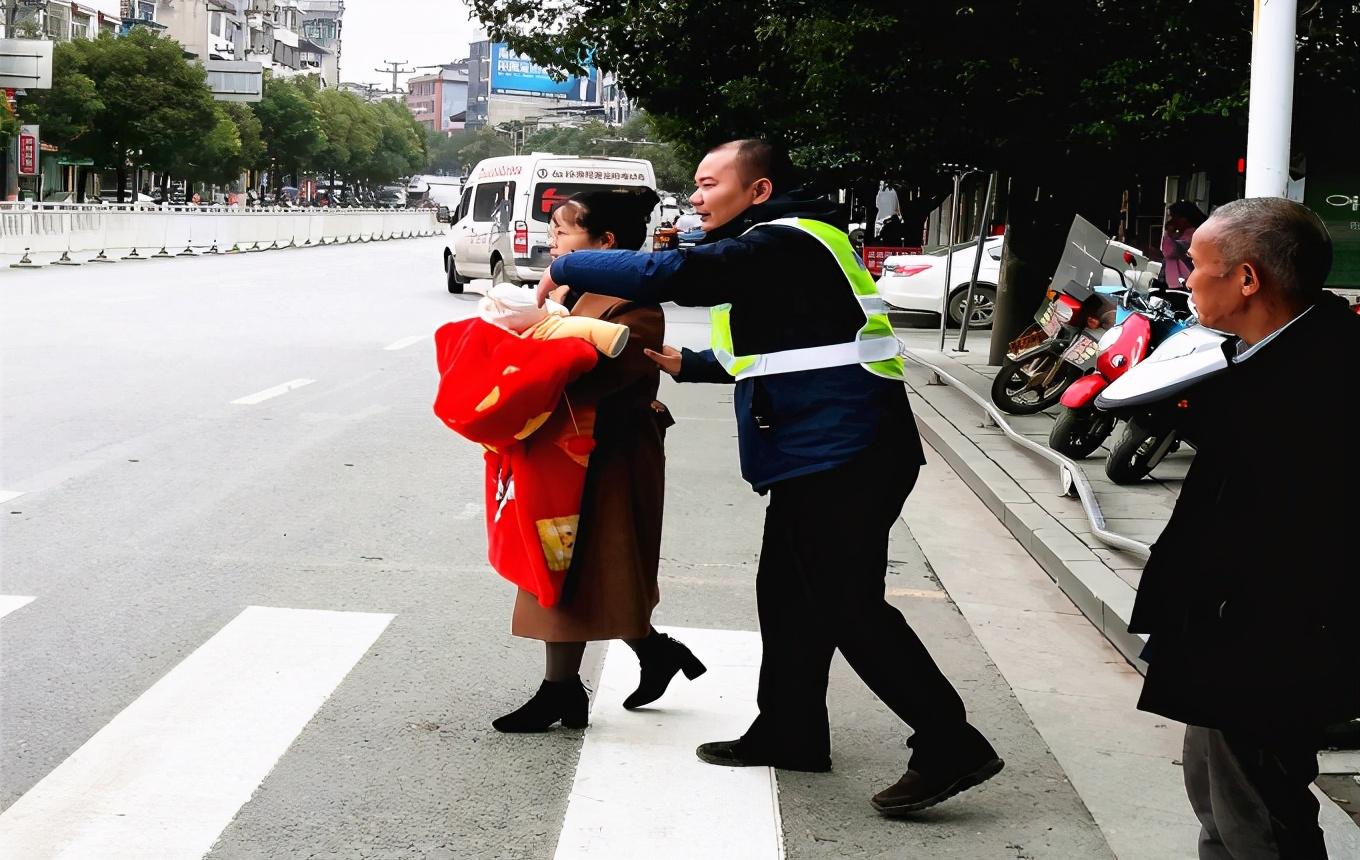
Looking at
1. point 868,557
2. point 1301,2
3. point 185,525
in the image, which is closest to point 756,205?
point 868,557

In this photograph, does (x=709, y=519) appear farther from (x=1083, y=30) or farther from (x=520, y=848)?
(x=1083, y=30)

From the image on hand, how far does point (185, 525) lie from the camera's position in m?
7.29

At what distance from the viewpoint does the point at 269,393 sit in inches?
474

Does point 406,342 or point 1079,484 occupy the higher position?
point 1079,484

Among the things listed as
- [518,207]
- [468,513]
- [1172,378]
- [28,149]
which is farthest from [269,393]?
[28,149]

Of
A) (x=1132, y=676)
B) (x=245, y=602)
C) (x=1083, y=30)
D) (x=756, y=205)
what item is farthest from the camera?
(x=1083, y=30)

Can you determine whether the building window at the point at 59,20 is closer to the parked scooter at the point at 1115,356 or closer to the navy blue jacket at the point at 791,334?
the parked scooter at the point at 1115,356

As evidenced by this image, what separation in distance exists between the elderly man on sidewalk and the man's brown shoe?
3.49 feet

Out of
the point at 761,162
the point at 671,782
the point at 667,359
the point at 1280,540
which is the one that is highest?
the point at 761,162

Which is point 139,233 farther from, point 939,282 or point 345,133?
point 345,133

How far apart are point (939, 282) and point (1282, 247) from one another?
17.9 m

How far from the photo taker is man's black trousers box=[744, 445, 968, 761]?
4.05 metres

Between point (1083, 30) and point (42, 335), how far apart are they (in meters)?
9.83

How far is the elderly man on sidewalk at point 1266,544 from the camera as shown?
2.87 metres
